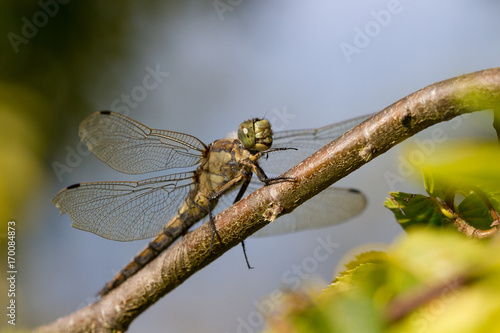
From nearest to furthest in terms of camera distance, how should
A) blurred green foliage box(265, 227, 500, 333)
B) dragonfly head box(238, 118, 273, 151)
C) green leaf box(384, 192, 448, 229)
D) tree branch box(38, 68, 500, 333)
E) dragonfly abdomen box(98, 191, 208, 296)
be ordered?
blurred green foliage box(265, 227, 500, 333) < tree branch box(38, 68, 500, 333) < green leaf box(384, 192, 448, 229) < dragonfly head box(238, 118, 273, 151) < dragonfly abdomen box(98, 191, 208, 296)

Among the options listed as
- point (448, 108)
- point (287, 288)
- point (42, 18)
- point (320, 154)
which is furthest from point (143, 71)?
point (287, 288)

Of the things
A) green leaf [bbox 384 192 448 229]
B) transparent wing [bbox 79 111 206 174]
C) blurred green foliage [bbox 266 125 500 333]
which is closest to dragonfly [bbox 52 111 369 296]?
transparent wing [bbox 79 111 206 174]

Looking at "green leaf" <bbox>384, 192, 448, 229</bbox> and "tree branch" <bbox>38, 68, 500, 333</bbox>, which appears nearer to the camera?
"tree branch" <bbox>38, 68, 500, 333</bbox>

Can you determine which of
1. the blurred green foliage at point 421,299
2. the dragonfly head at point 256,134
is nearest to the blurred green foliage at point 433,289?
the blurred green foliage at point 421,299

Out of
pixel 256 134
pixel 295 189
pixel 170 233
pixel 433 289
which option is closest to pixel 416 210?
pixel 295 189

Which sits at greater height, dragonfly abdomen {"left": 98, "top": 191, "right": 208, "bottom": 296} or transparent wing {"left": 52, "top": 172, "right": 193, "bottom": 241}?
transparent wing {"left": 52, "top": 172, "right": 193, "bottom": 241}

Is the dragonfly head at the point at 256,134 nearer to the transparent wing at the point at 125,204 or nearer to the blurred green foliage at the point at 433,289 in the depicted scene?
the transparent wing at the point at 125,204

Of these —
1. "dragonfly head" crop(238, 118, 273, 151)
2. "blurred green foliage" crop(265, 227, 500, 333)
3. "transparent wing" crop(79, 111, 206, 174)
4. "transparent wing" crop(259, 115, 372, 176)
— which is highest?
"transparent wing" crop(79, 111, 206, 174)

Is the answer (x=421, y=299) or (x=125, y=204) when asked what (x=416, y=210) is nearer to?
(x=421, y=299)

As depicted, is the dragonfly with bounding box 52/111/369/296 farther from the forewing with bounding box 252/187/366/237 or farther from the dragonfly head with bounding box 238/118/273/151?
the forewing with bounding box 252/187/366/237
